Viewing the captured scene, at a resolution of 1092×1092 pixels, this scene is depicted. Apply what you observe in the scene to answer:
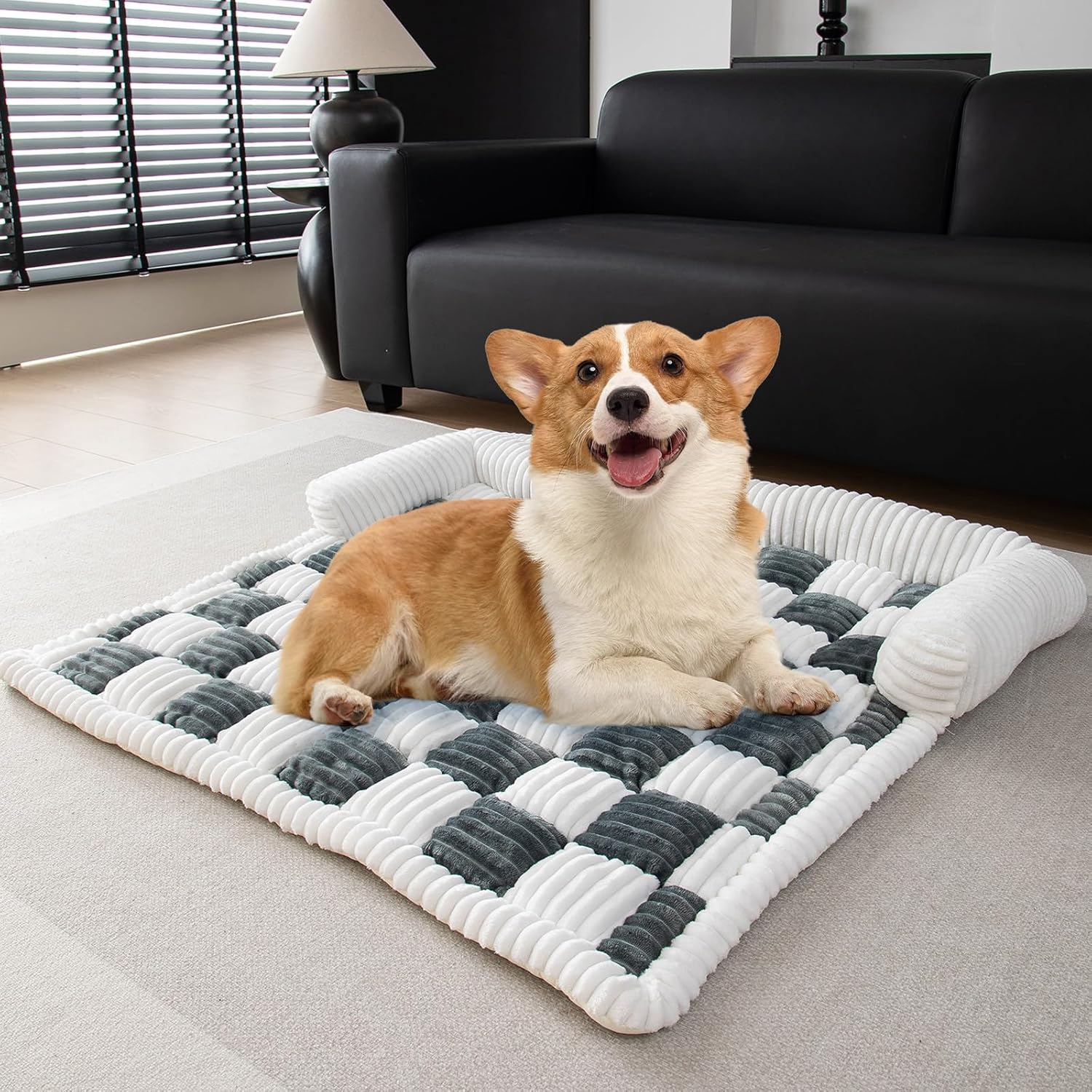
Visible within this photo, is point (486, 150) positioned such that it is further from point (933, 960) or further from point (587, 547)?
point (933, 960)

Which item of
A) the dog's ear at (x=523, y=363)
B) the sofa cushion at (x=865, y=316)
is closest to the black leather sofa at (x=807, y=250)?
the sofa cushion at (x=865, y=316)

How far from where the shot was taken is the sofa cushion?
6.20 feet

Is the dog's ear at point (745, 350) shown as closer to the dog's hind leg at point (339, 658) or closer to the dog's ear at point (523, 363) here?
the dog's ear at point (523, 363)

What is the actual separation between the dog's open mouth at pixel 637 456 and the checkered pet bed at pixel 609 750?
28 cm

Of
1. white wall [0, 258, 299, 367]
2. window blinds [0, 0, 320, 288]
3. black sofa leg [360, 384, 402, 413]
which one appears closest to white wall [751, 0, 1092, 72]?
window blinds [0, 0, 320, 288]

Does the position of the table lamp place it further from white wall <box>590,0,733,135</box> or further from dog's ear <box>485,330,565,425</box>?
dog's ear <box>485,330,565,425</box>

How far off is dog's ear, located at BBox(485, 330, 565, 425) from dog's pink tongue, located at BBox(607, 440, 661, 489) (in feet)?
0.41

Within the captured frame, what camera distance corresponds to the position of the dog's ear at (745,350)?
1.27 m

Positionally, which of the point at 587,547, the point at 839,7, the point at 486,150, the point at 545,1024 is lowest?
the point at 545,1024

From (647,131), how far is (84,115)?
1.74m

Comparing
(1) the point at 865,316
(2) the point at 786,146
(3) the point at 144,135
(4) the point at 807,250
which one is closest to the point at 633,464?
(1) the point at 865,316

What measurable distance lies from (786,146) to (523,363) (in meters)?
1.70

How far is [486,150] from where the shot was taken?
8.93 ft

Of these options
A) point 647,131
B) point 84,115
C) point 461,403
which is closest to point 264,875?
point 461,403
